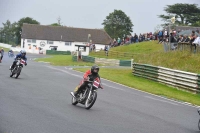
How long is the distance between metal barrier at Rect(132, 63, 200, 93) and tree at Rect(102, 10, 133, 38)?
92956 mm

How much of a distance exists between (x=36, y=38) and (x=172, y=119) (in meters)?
104

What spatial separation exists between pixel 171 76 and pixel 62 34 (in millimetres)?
90767

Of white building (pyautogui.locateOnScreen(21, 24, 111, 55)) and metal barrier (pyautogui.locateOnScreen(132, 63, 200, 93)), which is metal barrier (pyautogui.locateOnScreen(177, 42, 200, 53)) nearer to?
metal barrier (pyautogui.locateOnScreen(132, 63, 200, 93))

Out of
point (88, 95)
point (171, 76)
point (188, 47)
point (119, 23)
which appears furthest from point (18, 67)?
point (119, 23)

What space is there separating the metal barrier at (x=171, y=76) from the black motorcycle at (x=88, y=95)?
1097cm

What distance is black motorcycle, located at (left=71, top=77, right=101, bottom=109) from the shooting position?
14.5 meters

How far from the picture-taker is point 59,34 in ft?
386

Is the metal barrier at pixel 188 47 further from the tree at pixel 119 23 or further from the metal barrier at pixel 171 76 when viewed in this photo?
the tree at pixel 119 23

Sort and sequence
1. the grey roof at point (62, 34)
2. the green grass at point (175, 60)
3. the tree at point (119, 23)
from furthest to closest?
the tree at point (119, 23) < the grey roof at point (62, 34) < the green grass at point (175, 60)

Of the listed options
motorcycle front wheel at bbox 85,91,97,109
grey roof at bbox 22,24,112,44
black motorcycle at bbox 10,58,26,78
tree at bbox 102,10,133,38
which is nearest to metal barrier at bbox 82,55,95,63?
black motorcycle at bbox 10,58,26,78

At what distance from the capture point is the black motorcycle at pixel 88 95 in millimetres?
14523

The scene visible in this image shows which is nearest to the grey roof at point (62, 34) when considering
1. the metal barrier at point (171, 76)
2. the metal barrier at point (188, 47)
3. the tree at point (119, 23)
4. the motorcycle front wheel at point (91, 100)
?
the tree at point (119, 23)

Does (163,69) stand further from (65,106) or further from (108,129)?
(108,129)

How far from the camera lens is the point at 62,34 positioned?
118 m
